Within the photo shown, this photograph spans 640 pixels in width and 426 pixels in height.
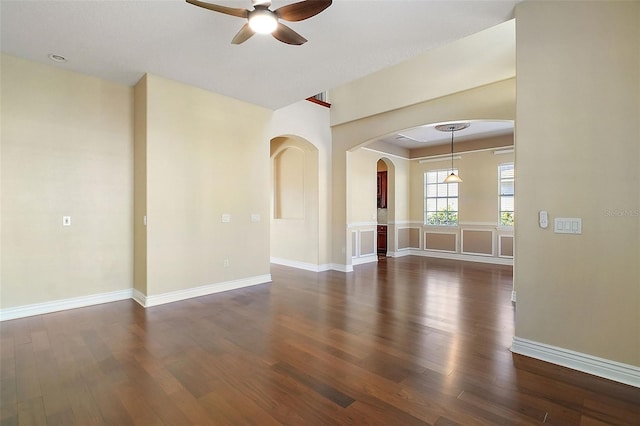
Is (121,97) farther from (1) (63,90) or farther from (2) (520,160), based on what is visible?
(2) (520,160)

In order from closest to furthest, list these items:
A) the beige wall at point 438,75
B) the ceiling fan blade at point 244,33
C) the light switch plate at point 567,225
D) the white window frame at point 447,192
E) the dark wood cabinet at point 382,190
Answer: the light switch plate at point 567,225
the ceiling fan blade at point 244,33
the beige wall at point 438,75
the white window frame at point 447,192
the dark wood cabinet at point 382,190

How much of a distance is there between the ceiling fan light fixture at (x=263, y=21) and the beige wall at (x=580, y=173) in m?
2.13

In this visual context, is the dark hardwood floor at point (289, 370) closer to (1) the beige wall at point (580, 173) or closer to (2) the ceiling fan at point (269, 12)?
(1) the beige wall at point (580, 173)

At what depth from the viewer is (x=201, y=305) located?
3.98 m

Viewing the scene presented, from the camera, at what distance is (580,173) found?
2326 millimetres

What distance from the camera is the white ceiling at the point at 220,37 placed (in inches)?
101

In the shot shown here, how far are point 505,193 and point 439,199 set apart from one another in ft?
5.28

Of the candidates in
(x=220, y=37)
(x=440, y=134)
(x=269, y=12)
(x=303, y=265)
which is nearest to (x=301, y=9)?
(x=269, y=12)

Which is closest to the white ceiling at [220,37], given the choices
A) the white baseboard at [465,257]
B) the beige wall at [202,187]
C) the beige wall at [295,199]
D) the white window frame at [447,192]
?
the beige wall at [202,187]

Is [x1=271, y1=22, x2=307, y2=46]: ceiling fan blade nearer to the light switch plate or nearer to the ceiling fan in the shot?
the ceiling fan

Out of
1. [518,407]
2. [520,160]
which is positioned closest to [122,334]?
[518,407]

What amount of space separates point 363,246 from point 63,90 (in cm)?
605

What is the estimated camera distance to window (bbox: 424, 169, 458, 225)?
316 inches

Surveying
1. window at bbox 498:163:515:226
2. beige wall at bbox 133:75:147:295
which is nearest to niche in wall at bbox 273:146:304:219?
beige wall at bbox 133:75:147:295
